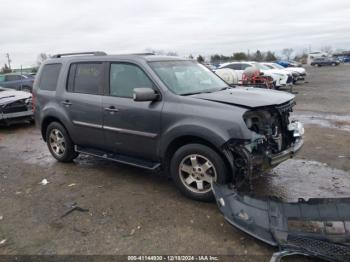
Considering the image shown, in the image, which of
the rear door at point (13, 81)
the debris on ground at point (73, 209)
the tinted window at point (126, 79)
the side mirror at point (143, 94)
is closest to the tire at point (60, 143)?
the tinted window at point (126, 79)

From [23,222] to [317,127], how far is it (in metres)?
7.10

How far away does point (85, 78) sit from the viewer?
5.88 m

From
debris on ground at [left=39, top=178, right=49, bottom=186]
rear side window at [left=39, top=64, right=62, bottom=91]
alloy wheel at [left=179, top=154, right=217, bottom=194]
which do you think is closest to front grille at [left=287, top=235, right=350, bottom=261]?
alloy wheel at [left=179, top=154, right=217, bottom=194]

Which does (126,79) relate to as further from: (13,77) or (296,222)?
(13,77)

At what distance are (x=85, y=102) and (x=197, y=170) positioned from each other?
7.43 ft

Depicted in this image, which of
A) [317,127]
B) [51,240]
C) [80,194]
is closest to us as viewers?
[51,240]

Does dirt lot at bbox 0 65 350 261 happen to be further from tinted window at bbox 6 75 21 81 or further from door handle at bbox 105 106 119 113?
tinted window at bbox 6 75 21 81

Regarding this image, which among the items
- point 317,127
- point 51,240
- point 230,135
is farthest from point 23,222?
point 317,127

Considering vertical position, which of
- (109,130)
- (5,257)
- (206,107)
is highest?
(206,107)

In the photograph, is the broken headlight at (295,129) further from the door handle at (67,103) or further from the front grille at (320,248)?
the door handle at (67,103)

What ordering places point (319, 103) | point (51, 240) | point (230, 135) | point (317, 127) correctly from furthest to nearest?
point (319, 103) → point (317, 127) → point (230, 135) → point (51, 240)

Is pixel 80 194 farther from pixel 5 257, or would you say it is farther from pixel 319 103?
pixel 319 103

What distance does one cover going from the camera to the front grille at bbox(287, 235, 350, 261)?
3.14 metres

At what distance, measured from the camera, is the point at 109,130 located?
214 inches
